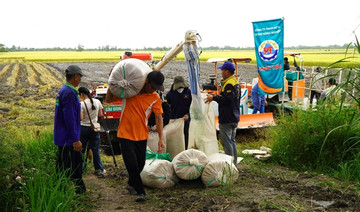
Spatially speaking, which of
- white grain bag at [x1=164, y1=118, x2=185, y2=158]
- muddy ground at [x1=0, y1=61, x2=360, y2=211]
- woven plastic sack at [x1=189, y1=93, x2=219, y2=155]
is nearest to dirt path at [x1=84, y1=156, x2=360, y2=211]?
muddy ground at [x1=0, y1=61, x2=360, y2=211]

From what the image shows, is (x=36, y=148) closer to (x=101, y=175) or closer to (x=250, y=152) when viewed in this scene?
(x=101, y=175)

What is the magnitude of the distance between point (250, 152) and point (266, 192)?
8.78 ft

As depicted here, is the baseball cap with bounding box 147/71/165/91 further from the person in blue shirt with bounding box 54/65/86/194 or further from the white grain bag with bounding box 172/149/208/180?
the white grain bag with bounding box 172/149/208/180

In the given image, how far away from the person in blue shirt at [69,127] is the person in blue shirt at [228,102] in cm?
216

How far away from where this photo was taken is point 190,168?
559 centimetres

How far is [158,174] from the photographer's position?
5.60 metres

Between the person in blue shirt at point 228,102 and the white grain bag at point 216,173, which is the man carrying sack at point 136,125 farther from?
the person in blue shirt at point 228,102

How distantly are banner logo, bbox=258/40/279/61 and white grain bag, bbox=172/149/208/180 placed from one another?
258 inches

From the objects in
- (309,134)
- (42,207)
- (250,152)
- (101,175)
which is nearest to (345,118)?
(309,134)

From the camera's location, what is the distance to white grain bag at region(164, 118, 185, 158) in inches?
271

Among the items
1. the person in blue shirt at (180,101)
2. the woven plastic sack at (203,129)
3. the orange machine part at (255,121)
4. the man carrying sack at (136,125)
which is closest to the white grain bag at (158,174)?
the man carrying sack at (136,125)

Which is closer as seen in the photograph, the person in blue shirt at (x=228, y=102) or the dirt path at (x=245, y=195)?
the dirt path at (x=245, y=195)

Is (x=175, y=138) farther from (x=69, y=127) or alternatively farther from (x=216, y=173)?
(x=69, y=127)

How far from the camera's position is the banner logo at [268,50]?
11297mm
